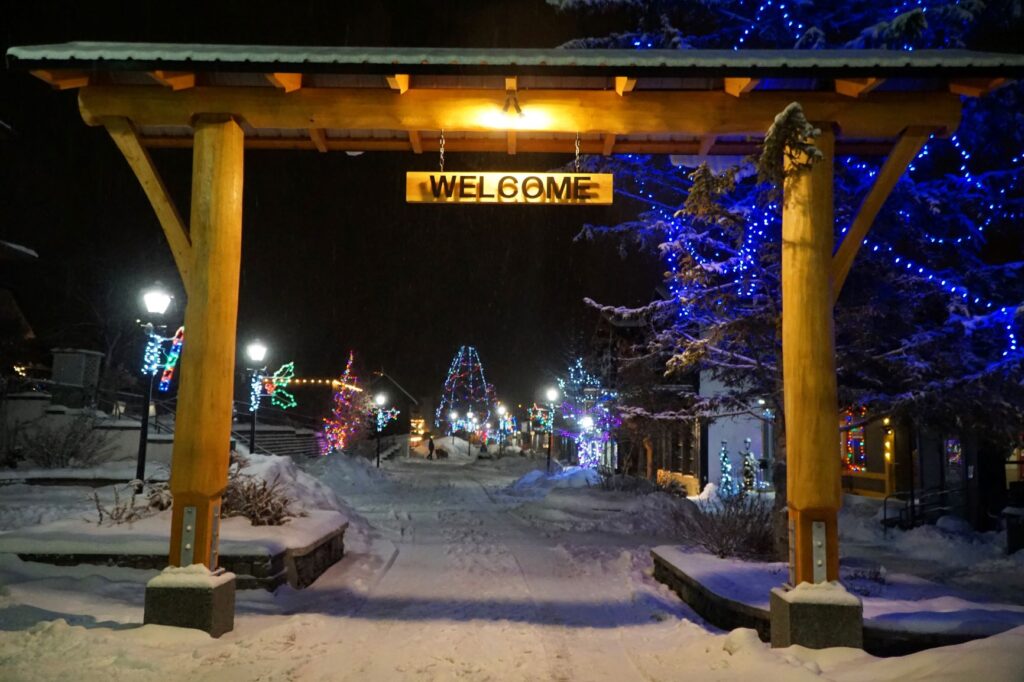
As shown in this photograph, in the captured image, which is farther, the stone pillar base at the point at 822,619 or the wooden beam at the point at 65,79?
the wooden beam at the point at 65,79

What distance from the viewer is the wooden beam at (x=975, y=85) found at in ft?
22.5

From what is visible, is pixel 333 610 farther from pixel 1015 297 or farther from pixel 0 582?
pixel 1015 297

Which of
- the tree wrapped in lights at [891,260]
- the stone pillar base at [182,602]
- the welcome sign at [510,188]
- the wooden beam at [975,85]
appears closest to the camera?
the stone pillar base at [182,602]

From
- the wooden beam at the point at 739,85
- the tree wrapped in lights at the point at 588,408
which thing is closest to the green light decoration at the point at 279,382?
the tree wrapped in lights at the point at 588,408

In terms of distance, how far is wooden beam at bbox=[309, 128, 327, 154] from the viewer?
7.97 metres

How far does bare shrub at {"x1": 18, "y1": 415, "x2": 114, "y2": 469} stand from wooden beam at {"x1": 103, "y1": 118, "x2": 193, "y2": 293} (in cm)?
1825

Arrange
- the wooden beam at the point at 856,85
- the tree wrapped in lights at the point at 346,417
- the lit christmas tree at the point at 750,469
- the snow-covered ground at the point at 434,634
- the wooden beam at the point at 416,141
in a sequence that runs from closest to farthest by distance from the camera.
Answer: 1. the snow-covered ground at the point at 434,634
2. the wooden beam at the point at 856,85
3. the wooden beam at the point at 416,141
4. the lit christmas tree at the point at 750,469
5. the tree wrapped in lights at the point at 346,417

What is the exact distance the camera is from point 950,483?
68.0ft

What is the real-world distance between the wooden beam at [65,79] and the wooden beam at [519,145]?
1084mm

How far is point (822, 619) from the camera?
21.4 ft

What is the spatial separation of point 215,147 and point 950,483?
66.8ft

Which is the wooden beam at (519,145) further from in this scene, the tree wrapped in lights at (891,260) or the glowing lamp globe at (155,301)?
the glowing lamp globe at (155,301)

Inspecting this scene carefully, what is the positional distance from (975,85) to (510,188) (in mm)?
4233

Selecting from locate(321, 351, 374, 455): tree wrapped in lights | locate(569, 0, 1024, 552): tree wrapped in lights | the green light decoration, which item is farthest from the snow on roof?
locate(321, 351, 374, 455): tree wrapped in lights
